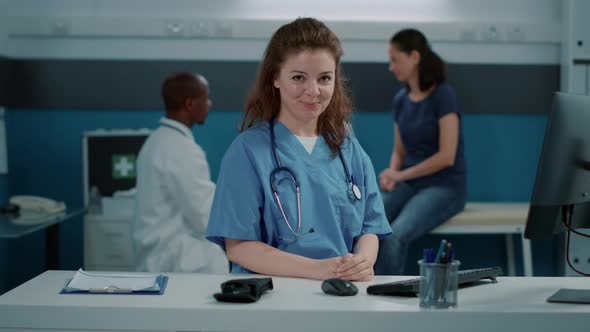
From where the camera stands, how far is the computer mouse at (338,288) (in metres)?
1.38

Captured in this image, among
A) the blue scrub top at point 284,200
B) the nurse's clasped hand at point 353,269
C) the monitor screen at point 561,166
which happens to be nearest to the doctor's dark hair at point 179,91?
the blue scrub top at point 284,200

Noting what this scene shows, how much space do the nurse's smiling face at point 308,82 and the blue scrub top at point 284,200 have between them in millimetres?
71

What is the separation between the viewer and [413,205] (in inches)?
127

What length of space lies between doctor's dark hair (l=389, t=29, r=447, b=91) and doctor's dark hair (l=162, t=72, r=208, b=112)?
953 millimetres

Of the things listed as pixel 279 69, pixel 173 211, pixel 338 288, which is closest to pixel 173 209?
pixel 173 211

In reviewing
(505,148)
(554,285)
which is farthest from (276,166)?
(505,148)

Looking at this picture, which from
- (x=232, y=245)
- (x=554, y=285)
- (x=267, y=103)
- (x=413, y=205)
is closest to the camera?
(x=554, y=285)

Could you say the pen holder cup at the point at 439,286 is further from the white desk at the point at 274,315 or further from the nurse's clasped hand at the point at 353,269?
the nurse's clasped hand at the point at 353,269

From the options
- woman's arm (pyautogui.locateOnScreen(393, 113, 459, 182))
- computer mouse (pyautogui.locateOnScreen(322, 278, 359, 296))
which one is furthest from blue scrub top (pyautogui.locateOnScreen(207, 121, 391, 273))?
woman's arm (pyautogui.locateOnScreen(393, 113, 459, 182))

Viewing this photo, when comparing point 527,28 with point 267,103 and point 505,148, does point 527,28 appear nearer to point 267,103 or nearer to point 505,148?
point 505,148

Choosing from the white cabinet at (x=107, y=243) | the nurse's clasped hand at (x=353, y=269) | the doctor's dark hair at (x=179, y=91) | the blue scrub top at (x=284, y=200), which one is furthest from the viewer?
the white cabinet at (x=107, y=243)

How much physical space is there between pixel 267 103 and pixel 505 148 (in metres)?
2.30

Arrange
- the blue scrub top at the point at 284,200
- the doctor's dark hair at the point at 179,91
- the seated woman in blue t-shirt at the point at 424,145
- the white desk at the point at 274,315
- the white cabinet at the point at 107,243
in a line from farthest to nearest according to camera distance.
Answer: the white cabinet at the point at 107,243 < the seated woman in blue t-shirt at the point at 424,145 < the doctor's dark hair at the point at 179,91 < the blue scrub top at the point at 284,200 < the white desk at the point at 274,315

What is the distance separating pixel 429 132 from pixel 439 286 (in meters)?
2.15
